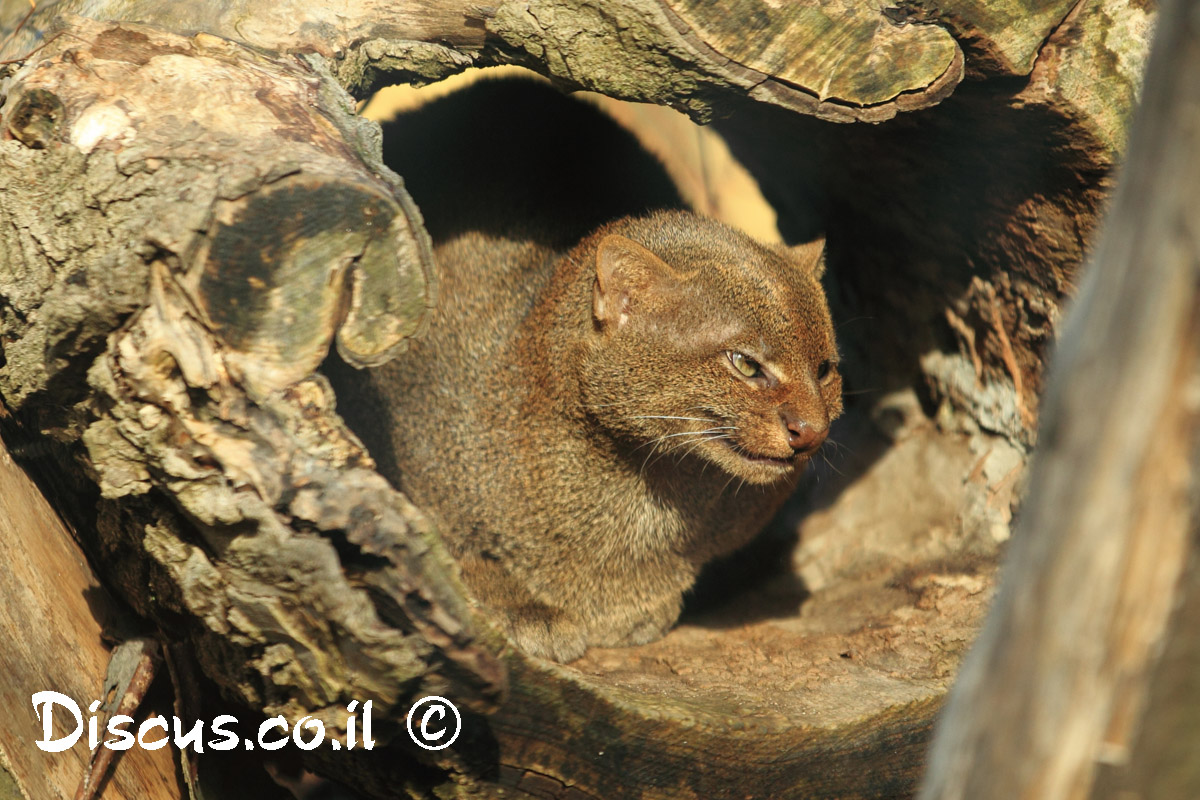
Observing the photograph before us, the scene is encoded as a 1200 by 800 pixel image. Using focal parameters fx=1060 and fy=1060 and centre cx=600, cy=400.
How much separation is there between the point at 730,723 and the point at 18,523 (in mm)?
2041

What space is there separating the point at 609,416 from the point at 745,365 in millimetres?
471

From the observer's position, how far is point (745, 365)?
334 centimetres

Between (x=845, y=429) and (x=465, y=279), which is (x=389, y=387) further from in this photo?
(x=845, y=429)

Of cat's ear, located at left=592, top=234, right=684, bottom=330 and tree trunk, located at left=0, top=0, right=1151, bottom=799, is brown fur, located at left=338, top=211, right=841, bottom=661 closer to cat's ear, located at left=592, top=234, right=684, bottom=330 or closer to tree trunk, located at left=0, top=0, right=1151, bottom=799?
cat's ear, located at left=592, top=234, right=684, bottom=330

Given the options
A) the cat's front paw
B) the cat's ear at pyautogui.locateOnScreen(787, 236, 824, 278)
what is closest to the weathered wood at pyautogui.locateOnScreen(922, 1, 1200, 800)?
the cat's front paw

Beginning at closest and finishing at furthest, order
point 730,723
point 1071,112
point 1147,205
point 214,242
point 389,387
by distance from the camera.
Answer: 1. point 1147,205
2. point 214,242
3. point 730,723
4. point 1071,112
5. point 389,387

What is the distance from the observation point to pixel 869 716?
9.60 ft

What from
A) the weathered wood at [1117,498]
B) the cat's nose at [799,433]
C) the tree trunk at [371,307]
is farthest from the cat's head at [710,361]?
the weathered wood at [1117,498]

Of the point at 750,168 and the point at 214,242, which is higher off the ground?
the point at 214,242

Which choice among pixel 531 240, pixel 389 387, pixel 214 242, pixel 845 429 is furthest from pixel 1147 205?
pixel 845 429

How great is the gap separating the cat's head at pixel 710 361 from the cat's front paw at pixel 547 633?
2.15ft

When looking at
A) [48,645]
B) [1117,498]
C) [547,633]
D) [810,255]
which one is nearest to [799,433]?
[810,255]

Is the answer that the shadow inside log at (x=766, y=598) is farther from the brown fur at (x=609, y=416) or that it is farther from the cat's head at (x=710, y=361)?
the cat's head at (x=710, y=361)

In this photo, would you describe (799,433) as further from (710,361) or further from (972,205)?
(972,205)
